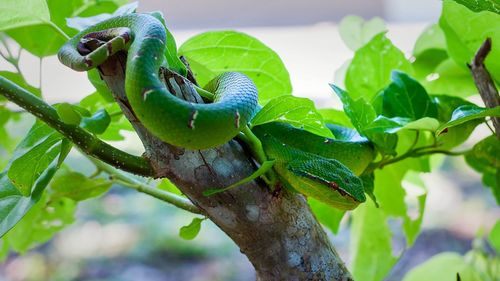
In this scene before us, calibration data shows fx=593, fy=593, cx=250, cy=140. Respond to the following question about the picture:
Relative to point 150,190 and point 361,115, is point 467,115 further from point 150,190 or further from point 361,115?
point 150,190

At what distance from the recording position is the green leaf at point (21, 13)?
24.0 inches

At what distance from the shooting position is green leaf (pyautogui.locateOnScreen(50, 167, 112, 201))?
2.39 feet

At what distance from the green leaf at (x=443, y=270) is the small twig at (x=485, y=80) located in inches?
14.0

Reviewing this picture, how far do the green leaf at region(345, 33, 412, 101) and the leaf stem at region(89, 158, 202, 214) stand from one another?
282mm

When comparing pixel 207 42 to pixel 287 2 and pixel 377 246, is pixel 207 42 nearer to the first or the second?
pixel 377 246

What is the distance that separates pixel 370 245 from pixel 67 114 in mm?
547

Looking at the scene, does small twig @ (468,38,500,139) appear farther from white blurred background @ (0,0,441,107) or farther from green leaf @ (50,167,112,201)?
white blurred background @ (0,0,441,107)

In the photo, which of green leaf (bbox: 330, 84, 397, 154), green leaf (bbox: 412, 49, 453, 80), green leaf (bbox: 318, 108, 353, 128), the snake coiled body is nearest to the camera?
the snake coiled body

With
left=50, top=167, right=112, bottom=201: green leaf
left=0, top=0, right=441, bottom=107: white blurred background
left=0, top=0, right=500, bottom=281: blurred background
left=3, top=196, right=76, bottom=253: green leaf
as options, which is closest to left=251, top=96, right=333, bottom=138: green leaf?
left=50, top=167, right=112, bottom=201: green leaf

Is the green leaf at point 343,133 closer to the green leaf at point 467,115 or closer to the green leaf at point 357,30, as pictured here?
the green leaf at point 467,115

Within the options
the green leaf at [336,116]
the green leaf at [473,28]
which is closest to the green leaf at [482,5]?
the green leaf at [473,28]

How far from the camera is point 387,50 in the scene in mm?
771

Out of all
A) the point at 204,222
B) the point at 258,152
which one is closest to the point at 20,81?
the point at 258,152

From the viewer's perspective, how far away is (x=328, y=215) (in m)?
0.79
